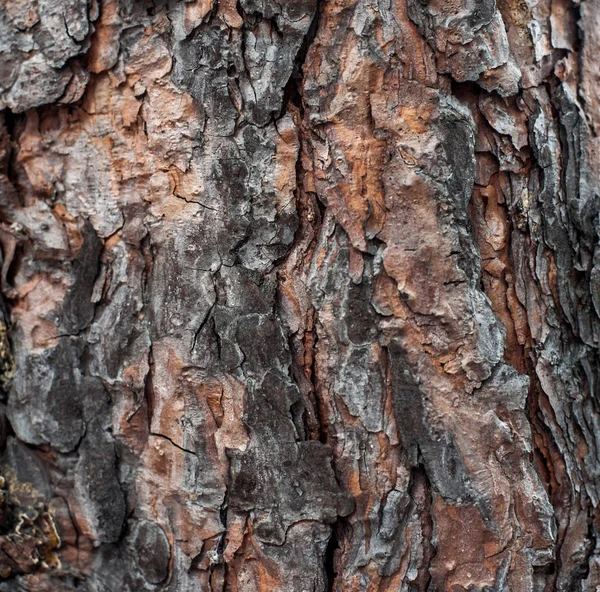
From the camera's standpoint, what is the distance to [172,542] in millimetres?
1350

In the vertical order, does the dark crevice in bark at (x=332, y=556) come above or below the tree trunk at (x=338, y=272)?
below

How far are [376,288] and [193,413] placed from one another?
1.50ft

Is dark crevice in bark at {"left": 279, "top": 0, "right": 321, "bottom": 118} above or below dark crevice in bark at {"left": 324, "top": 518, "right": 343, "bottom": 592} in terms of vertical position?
above

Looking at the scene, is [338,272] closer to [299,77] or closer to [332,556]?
[299,77]

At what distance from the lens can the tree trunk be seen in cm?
119

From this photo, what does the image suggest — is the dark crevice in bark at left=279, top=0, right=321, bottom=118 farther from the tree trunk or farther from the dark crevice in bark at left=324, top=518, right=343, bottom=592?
the dark crevice in bark at left=324, top=518, right=343, bottom=592

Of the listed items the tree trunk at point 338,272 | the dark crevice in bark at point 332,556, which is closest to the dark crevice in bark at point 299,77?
the tree trunk at point 338,272

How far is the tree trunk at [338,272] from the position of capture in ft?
3.89

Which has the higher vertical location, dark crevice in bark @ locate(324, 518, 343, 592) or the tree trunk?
the tree trunk

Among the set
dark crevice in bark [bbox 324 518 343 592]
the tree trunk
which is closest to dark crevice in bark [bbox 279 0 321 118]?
the tree trunk

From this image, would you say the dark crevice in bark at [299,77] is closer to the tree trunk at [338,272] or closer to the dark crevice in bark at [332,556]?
the tree trunk at [338,272]

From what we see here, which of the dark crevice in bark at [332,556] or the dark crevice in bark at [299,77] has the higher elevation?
the dark crevice in bark at [299,77]

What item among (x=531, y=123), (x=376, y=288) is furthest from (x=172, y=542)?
(x=531, y=123)

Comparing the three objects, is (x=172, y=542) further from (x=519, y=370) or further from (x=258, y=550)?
(x=519, y=370)
